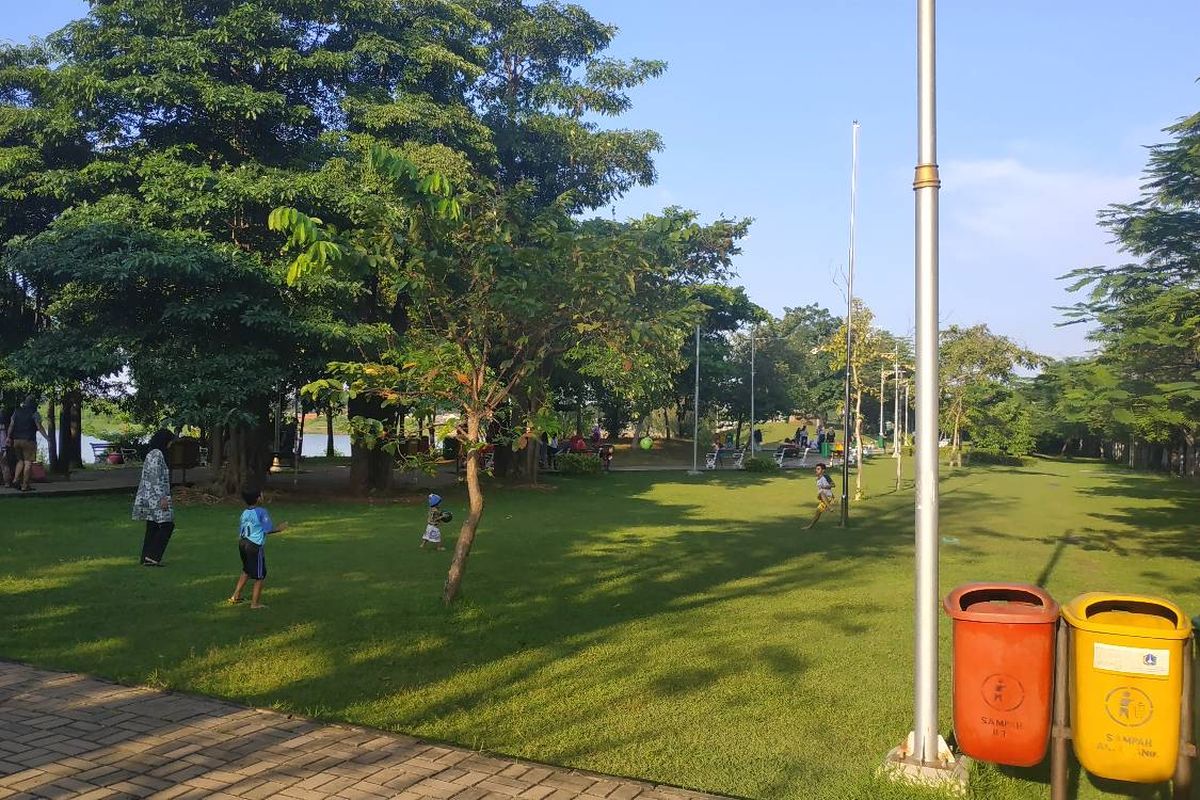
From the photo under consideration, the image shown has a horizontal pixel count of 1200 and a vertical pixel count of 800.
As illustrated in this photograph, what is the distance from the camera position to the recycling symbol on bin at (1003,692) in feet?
15.4

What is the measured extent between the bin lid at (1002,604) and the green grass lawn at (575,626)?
3.05ft

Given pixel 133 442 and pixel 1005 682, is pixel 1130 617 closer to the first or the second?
pixel 1005 682

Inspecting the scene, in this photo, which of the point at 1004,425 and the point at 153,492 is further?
the point at 1004,425

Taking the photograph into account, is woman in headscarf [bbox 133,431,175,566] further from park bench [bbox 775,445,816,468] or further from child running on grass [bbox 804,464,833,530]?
park bench [bbox 775,445,816,468]

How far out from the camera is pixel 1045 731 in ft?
15.4

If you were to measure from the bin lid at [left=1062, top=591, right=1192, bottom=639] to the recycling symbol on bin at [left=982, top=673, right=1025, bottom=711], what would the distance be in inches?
16.2

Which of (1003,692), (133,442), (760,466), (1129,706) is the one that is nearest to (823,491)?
(1003,692)

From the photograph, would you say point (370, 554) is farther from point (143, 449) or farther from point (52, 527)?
point (143, 449)

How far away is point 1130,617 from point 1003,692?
738 mm

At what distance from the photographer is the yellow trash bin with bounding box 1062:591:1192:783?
14.5 ft

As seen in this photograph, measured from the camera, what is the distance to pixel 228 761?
494cm

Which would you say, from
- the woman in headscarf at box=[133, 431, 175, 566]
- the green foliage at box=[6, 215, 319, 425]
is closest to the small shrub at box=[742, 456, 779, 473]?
the green foliage at box=[6, 215, 319, 425]

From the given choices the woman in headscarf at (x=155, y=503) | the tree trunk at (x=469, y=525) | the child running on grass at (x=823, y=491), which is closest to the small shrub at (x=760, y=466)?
the child running on grass at (x=823, y=491)

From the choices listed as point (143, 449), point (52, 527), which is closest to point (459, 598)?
point (52, 527)
